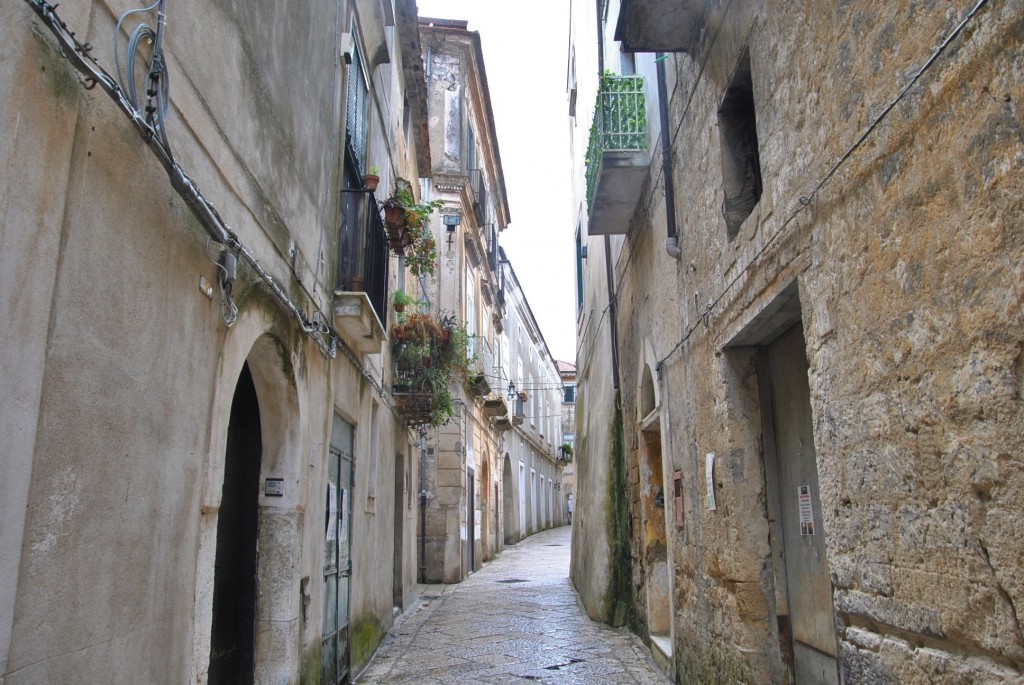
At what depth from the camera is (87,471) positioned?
7.91 ft

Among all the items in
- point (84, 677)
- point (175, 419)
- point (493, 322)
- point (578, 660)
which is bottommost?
point (578, 660)

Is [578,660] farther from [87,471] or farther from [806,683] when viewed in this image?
[87,471]

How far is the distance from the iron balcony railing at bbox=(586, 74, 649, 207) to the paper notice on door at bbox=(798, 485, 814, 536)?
148 inches

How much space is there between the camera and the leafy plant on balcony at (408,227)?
7.81m

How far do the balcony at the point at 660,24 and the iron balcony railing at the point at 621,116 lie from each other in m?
1.58

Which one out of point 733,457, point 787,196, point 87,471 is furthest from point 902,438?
point 87,471

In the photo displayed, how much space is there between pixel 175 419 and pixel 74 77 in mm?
1352

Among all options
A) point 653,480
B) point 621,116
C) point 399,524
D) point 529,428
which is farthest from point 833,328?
point 529,428

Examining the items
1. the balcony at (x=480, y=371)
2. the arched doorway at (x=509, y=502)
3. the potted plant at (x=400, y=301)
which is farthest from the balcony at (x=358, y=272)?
the arched doorway at (x=509, y=502)

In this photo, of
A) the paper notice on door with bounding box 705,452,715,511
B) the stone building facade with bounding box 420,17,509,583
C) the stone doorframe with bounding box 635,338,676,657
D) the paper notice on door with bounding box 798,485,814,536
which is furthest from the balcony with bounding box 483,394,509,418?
the paper notice on door with bounding box 798,485,814,536

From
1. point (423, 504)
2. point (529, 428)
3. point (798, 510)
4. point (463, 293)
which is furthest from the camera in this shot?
point (529, 428)

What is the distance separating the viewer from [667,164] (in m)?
6.27

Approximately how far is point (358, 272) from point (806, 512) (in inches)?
161

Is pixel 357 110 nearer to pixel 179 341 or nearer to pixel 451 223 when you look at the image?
pixel 179 341
